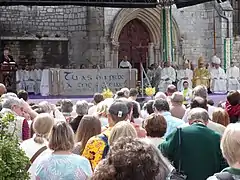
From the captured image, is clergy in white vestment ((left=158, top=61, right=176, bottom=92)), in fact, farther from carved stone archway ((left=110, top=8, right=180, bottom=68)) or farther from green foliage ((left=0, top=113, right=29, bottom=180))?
green foliage ((left=0, top=113, right=29, bottom=180))

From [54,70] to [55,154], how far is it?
1322 cm

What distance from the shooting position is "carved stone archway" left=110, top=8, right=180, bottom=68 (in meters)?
21.5

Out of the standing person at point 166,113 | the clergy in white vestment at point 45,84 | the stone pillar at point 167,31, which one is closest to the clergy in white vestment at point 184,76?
the stone pillar at point 167,31

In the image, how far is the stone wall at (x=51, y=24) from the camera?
70.8ft

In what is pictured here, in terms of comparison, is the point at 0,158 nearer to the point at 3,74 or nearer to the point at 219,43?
the point at 3,74

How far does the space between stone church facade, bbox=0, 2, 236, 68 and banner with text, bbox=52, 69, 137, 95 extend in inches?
126

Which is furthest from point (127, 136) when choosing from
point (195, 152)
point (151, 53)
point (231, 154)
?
point (151, 53)

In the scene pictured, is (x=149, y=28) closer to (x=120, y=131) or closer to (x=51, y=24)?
(x=51, y=24)

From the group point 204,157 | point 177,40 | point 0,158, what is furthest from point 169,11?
point 0,158

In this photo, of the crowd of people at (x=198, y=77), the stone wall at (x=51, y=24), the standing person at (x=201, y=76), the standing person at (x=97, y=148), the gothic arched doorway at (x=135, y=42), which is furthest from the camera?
the gothic arched doorway at (x=135, y=42)

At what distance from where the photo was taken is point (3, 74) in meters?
16.3

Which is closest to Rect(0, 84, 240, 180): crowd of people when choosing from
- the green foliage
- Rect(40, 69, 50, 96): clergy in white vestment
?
the green foliage

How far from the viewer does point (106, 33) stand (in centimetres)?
2119

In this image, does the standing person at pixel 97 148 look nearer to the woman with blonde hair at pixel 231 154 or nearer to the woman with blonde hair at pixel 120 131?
the woman with blonde hair at pixel 120 131
